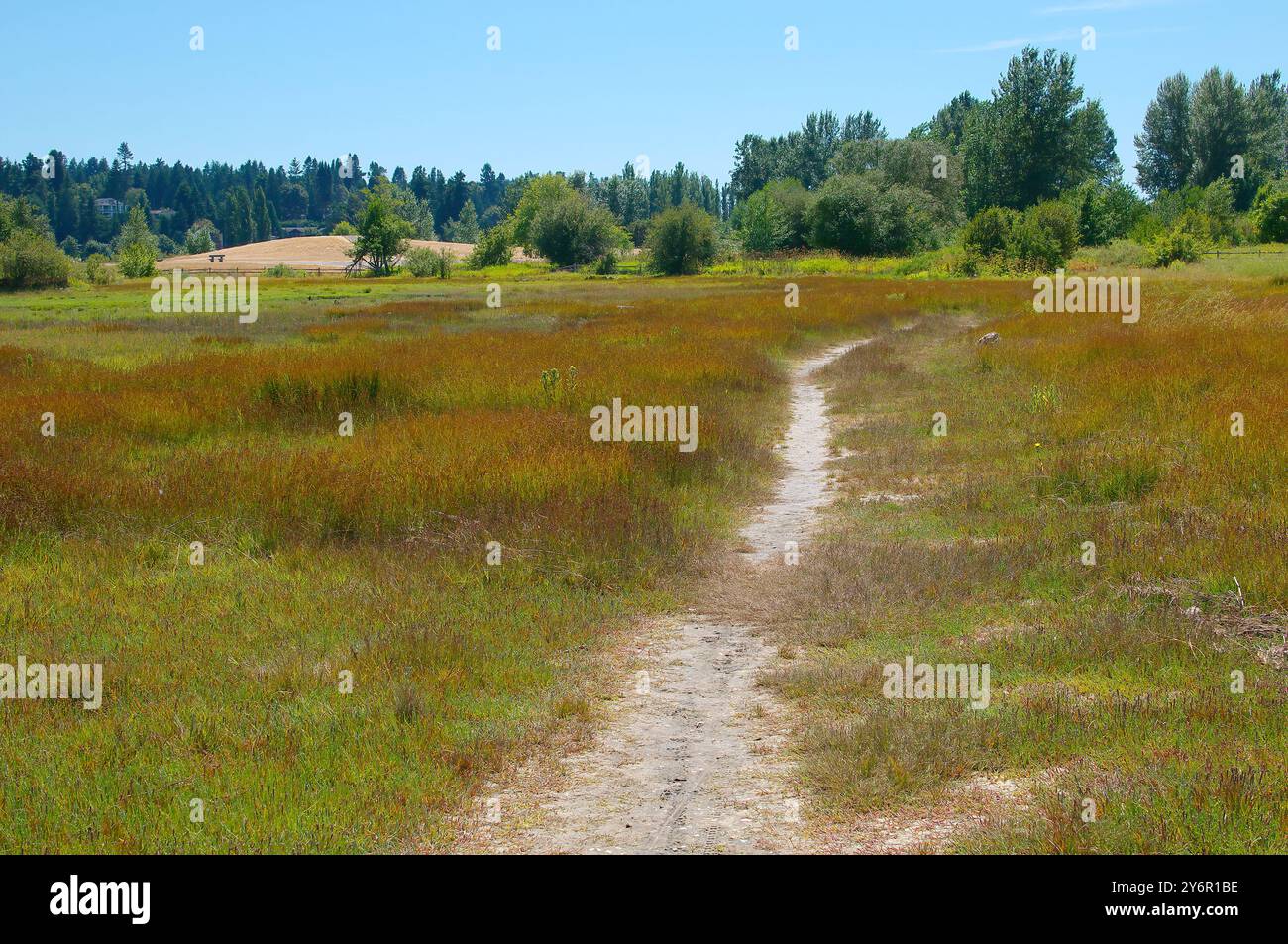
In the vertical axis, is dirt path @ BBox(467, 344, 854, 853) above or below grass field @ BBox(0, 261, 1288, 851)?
below

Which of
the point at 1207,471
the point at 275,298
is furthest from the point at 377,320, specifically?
the point at 1207,471

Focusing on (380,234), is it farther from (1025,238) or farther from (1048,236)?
(1048,236)

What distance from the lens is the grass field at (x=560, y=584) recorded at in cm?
509

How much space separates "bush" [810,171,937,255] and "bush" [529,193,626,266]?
24.6 m

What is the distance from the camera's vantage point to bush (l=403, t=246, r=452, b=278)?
347ft

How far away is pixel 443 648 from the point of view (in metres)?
7.04

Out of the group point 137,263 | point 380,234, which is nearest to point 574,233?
point 380,234

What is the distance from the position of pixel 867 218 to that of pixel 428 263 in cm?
4793

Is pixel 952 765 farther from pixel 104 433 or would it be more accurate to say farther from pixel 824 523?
pixel 104 433

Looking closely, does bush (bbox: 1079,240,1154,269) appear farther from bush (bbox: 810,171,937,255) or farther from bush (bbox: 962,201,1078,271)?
bush (bbox: 810,171,937,255)

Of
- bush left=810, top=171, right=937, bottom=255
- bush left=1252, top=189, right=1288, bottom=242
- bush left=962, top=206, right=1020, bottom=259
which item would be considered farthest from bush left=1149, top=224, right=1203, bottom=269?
bush left=810, top=171, right=937, bottom=255

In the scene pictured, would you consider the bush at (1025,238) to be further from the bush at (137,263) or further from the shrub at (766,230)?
the bush at (137,263)
